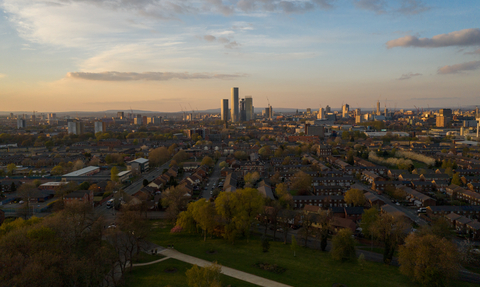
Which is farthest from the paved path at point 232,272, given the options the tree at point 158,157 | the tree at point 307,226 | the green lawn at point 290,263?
the tree at point 158,157

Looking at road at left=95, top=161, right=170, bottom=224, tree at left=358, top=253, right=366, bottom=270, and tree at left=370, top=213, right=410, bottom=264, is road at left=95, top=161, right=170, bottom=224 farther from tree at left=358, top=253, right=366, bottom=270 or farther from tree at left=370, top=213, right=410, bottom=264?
tree at left=370, top=213, right=410, bottom=264

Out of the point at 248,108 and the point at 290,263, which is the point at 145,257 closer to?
the point at 290,263

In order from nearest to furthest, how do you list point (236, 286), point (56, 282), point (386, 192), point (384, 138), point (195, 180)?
1. point (56, 282)
2. point (236, 286)
3. point (386, 192)
4. point (195, 180)
5. point (384, 138)

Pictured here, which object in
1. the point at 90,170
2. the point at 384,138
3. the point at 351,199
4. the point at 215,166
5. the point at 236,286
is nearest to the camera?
the point at 236,286

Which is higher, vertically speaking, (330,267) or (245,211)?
(245,211)

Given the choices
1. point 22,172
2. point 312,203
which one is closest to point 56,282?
point 312,203

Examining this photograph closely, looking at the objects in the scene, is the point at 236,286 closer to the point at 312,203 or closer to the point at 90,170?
the point at 312,203

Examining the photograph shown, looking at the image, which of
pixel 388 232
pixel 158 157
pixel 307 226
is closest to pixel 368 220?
pixel 388 232

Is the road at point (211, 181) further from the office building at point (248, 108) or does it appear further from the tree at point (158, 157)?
the office building at point (248, 108)
